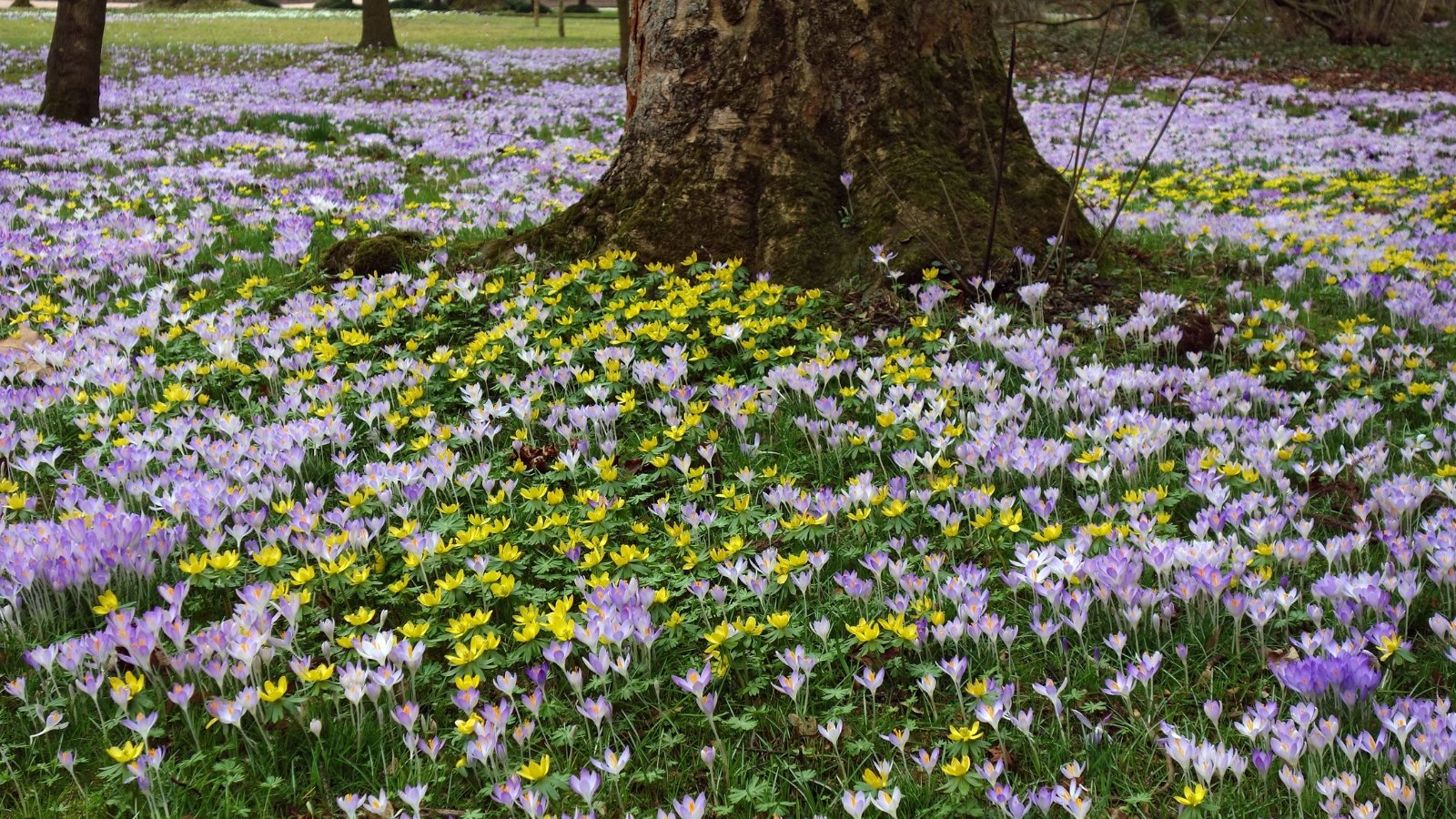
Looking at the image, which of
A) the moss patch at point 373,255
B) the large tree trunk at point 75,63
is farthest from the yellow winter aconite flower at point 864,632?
the large tree trunk at point 75,63

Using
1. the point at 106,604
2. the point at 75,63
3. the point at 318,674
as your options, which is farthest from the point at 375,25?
the point at 318,674

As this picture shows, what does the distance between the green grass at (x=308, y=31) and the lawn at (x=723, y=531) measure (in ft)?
87.4

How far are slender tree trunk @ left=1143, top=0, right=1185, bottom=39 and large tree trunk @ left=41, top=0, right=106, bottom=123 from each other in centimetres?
2537

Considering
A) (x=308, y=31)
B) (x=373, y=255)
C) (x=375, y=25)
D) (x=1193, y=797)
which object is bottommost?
(x=1193, y=797)

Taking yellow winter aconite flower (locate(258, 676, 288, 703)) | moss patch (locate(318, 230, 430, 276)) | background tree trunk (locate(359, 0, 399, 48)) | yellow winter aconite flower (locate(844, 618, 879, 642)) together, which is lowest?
yellow winter aconite flower (locate(258, 676, 288, 703))

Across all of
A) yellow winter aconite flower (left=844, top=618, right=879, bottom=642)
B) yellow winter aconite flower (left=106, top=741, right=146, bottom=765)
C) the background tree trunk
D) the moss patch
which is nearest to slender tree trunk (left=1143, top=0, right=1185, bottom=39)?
the background tree trunk

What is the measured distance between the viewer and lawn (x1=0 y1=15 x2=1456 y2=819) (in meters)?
2.53

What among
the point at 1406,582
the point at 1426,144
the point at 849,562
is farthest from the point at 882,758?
the point at 1426,144

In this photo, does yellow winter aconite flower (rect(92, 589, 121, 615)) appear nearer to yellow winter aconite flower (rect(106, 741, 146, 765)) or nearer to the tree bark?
yellow winter aconite flower (rect(106, 741, 146, 765))

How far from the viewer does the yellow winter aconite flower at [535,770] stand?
7.80 ft

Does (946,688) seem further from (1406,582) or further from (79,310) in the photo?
(79,310)

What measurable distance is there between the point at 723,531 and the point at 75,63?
13.8 metres

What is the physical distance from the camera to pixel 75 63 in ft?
44.5

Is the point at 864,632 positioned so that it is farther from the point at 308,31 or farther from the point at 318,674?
the point at 308,31
